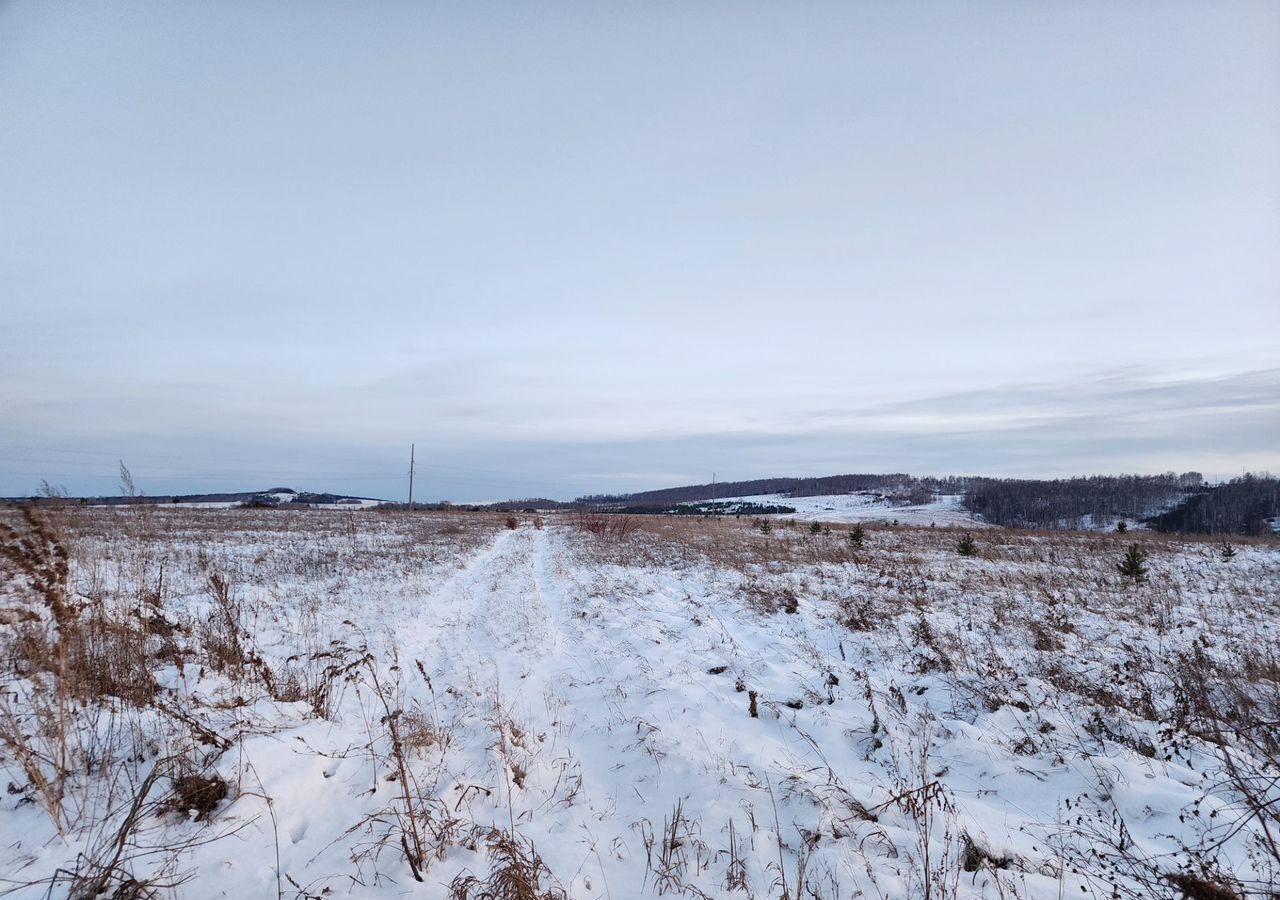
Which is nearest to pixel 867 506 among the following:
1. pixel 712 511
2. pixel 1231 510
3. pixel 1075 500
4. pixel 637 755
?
pixel 1075 500

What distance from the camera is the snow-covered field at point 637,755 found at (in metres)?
2.89

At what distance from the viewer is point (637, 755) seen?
4516mm

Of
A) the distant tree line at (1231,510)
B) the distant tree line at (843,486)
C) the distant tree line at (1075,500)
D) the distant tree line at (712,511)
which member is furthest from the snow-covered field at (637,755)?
the distant tree line at (843,486)

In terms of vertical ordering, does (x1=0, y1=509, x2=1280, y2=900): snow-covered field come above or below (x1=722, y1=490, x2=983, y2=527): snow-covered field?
above

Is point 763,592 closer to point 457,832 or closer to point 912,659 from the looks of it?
point 912,659

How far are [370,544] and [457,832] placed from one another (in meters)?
22.1

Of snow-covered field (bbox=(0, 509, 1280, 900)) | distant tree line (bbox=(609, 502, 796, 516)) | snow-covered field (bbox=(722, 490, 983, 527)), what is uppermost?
snow-covered field (bbox=(0, 509, 1280, 900))

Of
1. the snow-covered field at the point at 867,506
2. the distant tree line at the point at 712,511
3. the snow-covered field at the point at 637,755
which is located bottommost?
the snow-covered field at the point at 867,506

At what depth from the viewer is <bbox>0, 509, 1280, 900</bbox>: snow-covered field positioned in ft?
9.49

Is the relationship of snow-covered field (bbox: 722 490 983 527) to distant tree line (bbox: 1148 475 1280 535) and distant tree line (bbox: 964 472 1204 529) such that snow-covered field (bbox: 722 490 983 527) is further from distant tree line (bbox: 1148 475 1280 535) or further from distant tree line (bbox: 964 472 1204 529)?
distant tree line (bbox: 1148 475 1280 535)

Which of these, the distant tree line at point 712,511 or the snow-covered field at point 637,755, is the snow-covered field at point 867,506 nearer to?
the distant tree line at point 712,511

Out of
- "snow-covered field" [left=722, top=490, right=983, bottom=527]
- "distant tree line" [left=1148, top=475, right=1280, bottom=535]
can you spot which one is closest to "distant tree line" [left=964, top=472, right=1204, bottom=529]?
"snow-covered field" [left=722, top=490, right=983, bottom=527]

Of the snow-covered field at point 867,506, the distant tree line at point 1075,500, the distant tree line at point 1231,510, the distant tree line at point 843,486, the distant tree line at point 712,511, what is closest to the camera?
the distant tree line at point 1231,510

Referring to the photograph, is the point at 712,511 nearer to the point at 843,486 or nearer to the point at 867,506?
the point at 867,506
